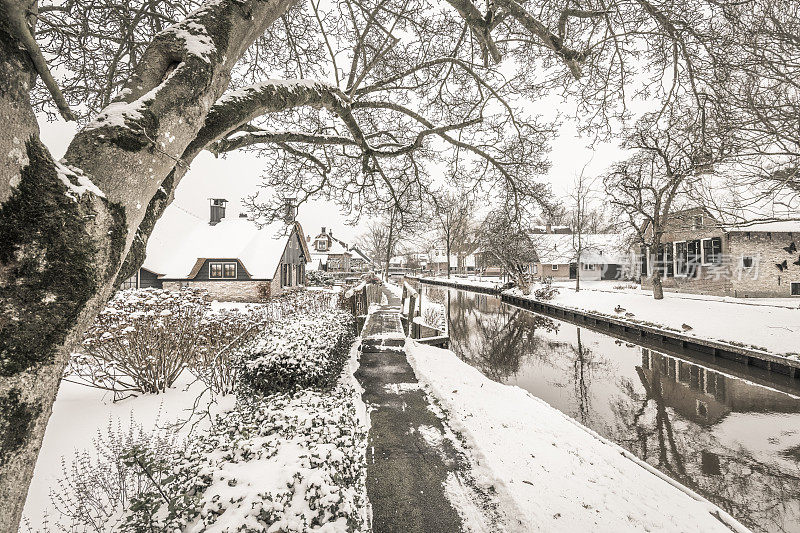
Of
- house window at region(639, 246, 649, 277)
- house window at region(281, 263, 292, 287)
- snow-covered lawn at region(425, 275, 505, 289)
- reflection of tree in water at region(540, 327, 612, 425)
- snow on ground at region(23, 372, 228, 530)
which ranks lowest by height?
reflection of tree in water at region(540, 327, 612, 425)

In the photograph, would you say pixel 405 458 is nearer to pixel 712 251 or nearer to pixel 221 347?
pixel 221 347

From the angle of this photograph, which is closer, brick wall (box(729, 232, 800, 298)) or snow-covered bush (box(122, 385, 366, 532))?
snow-covered bush (box(122, 385, 366, 532))

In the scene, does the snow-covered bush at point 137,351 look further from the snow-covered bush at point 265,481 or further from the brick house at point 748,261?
the brick house at point 748,261

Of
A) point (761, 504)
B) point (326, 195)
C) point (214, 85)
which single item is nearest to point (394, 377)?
point (326, 195)

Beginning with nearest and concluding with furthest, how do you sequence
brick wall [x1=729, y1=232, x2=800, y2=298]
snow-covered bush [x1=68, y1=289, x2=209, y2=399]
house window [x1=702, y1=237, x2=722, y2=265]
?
snow-covered bush [x1=68, y1=289, x2=209, y2=399]
brick wall [x1=729, y1=232, x2=800, y2=298]
house window [x1=702, y1=237, x2=722, y2=265]

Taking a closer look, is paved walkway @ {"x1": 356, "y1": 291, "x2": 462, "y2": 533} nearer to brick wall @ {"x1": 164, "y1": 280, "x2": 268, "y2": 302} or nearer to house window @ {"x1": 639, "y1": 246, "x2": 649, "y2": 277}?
brick wall @ {"x1": 164, "y1": 280, "x2": 268, "y2": 302}

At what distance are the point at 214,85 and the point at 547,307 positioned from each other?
23.3m

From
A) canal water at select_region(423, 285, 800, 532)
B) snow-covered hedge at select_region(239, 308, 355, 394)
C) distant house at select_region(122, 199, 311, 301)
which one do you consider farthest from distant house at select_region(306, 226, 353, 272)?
snow-covered hedge at select_region(239, 308, 355, 394)

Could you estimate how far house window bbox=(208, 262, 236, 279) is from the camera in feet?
62.2

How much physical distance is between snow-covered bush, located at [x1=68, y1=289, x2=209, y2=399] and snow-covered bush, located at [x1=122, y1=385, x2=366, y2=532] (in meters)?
3.37

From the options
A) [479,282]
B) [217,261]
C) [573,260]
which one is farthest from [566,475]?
[573,260]

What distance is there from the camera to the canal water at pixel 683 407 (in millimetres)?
4809

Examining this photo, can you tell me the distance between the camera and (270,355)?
4.68 meters

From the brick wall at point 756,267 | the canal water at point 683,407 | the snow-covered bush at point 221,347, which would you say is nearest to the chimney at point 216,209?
the snow-covered bush at point 221,347
